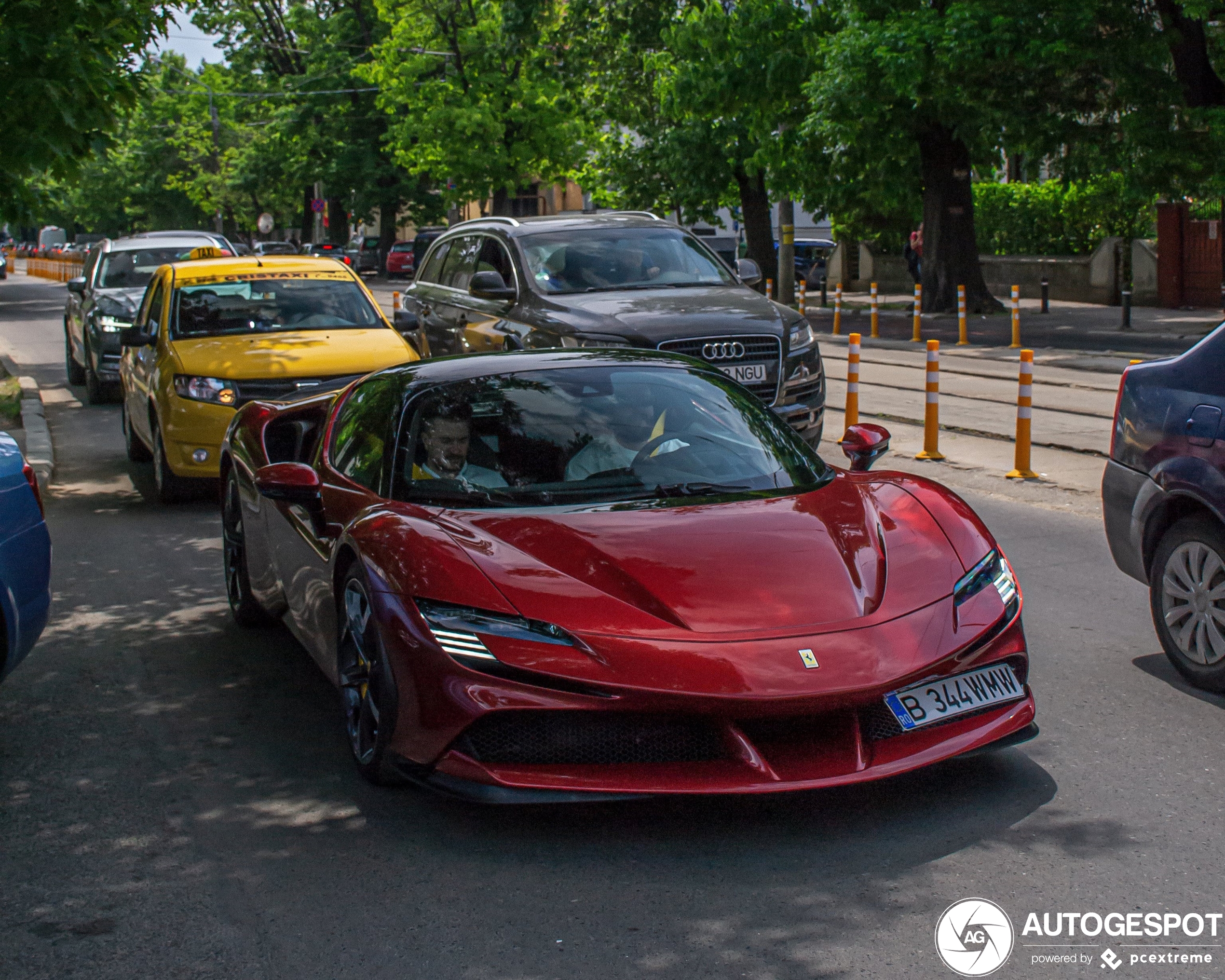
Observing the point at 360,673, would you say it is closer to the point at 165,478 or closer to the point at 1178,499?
the point at 1178,499

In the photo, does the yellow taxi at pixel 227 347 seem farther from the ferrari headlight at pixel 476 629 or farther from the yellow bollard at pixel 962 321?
the yellow bollard at pixel 962 321

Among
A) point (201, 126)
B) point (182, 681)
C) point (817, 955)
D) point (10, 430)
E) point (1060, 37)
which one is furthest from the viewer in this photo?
point (201, 126)

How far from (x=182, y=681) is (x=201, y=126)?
7515 centimetres

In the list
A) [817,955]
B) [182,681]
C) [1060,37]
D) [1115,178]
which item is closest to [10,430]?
[182,681]

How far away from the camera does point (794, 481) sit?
5562 mm

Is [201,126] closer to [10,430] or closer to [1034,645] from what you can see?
[10,430]

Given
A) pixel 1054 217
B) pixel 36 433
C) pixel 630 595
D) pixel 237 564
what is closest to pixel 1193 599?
pixel 630 595

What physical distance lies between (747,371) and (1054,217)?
2616 centimetres

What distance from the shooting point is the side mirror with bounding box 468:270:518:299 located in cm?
1255

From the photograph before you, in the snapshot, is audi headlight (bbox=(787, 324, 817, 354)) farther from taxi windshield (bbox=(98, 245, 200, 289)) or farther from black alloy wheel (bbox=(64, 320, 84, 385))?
black alloy wheel (bbox=(64, 320, 84, 385))

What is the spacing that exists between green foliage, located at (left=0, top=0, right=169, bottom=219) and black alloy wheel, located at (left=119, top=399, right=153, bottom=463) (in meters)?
2.14

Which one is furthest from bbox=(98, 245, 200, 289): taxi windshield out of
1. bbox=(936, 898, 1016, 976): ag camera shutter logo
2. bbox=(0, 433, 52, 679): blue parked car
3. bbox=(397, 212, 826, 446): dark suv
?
bbox=(936, 898, 1016, 976): ag camera shutter logo

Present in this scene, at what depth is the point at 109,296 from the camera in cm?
1819
